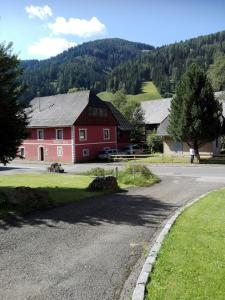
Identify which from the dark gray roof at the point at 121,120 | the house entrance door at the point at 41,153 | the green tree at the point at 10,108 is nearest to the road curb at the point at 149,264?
the green tree at the point at 10,108

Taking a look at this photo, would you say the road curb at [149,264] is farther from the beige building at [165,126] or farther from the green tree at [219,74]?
the green tree at [219,74]

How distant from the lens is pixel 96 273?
8.67 metres

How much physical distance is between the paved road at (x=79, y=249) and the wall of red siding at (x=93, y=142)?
120 feet

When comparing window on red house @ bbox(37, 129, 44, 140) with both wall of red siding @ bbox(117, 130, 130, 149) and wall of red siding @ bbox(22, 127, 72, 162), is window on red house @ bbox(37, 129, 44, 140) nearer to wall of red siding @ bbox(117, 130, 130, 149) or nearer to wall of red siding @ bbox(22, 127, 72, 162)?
wall of red siding @ bbox(22, 127, 72, 162)

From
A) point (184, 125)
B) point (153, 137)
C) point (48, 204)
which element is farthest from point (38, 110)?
point (48, 204)

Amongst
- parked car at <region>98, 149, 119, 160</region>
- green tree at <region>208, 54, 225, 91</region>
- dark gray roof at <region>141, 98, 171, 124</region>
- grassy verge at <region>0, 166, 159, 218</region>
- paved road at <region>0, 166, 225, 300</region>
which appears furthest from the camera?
green tree at <region>208, 54, 225, 91</region>

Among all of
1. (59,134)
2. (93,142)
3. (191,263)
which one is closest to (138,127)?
(93,142)

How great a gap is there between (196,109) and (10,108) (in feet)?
91.2

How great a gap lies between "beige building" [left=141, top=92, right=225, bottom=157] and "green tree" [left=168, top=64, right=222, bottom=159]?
6.35m

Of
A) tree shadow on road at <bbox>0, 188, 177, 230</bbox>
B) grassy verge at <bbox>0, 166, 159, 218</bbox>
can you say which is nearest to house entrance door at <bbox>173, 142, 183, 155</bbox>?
grassy verge at <bbox>0, 166, 159, 218</bbox>

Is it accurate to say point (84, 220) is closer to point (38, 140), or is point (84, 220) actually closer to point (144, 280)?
point (144, 280)

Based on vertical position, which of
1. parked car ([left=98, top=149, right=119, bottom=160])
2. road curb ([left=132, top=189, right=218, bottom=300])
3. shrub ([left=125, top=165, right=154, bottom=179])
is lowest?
road curb ([left=132, top=189, right=218, bottom=300])

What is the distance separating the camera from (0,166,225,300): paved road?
7820mm

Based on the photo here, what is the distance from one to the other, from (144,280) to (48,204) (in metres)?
9.26
